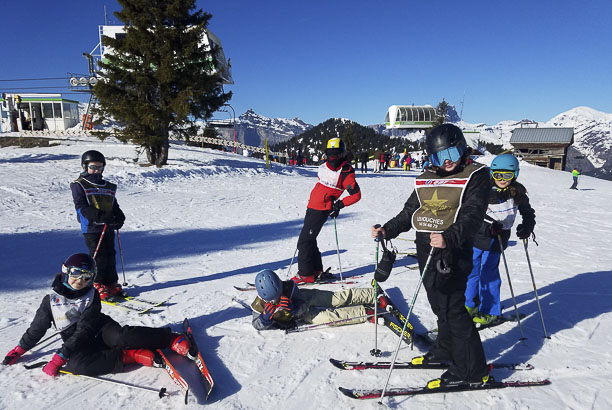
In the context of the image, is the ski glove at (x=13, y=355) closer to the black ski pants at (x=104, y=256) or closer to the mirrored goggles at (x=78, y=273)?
the mirrored goggles at (x=78, y=273)

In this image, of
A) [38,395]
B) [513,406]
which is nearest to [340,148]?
[513,406]

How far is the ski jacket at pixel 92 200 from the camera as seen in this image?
449 cm

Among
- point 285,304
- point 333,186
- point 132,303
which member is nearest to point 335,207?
point 333,186

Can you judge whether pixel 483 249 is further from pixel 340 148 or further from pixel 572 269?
pixel 572 269

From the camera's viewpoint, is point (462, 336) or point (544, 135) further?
point (544, 135)

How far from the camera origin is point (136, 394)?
2.84 meters

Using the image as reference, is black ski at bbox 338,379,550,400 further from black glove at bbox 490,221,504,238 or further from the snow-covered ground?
black glove at bbox 490,221,504,238

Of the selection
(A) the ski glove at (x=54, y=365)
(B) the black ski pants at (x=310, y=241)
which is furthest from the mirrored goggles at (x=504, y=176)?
(A) the ski glove at (x=54, y=365)

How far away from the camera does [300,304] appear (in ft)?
13.2

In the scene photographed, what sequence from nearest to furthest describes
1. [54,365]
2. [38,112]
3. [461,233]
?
[461,233]
[54,365]
[38,112]

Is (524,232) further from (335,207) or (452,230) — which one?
(335,207)

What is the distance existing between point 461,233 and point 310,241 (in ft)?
10.5

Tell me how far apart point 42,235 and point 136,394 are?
6615 millimetres

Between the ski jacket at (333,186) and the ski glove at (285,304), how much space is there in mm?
1866
